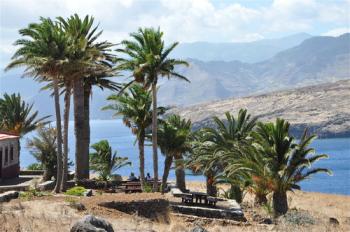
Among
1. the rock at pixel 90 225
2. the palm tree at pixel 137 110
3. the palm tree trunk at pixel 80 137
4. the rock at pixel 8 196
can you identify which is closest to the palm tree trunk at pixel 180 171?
the palm tree at pixel 137 110

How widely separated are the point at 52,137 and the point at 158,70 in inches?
407

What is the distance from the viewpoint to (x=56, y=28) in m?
28.9

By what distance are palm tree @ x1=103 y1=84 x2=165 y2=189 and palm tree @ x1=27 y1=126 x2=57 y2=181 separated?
17.9 feet

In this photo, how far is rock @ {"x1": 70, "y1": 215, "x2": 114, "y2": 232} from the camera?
40.7 ft

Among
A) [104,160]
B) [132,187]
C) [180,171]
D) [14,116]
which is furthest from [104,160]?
[14,116]

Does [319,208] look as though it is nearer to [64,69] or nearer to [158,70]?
[158,70]

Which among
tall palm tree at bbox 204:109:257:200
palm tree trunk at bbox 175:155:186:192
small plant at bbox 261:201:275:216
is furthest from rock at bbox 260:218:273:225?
palm tree trunk at bbox 175:155:186:192

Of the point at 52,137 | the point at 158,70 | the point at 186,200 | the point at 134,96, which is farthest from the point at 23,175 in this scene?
the point at 186,200

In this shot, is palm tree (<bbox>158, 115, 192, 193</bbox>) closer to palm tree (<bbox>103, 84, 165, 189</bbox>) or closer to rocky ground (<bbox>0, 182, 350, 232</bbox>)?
palm tree (<bbox>103, 84, 165, 189</bbox>)

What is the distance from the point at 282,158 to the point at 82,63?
11771mm

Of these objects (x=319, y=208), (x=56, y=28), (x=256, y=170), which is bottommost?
(x=319, y=208)

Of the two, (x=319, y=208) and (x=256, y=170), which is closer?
(x=256, y=170)

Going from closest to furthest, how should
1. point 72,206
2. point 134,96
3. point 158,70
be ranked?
point 72,206, point 158,70, point 134,96

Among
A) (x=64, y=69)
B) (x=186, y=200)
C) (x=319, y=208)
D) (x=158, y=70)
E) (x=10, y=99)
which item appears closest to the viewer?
(x=186, y=200)
